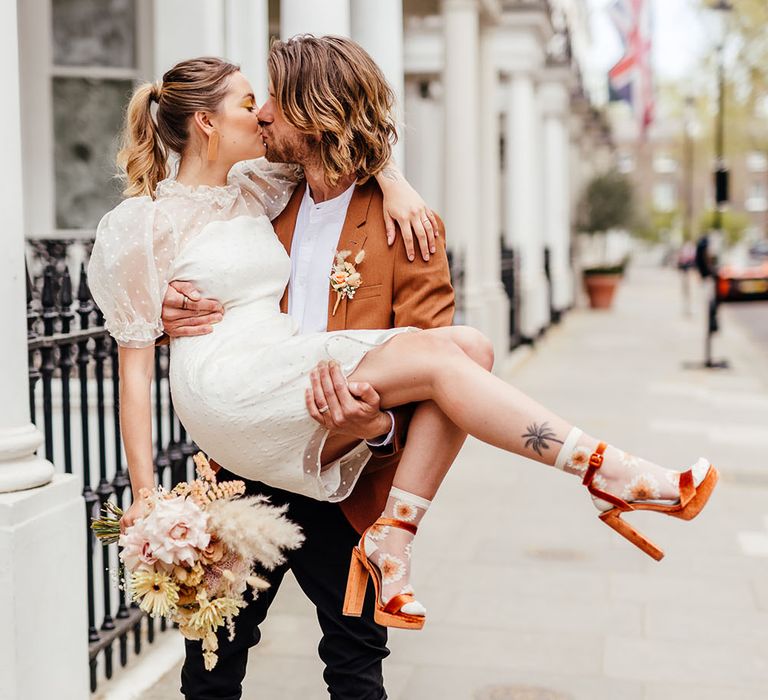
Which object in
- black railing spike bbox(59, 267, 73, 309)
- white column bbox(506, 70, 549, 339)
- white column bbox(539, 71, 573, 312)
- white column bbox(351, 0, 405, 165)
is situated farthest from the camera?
white column bbox(539, 71, 573, 312)

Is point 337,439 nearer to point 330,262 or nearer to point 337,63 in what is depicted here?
point 330,262

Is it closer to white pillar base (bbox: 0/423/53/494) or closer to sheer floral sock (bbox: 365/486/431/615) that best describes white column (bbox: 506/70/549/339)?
white pillar base (bbox: 0/423/53/494)

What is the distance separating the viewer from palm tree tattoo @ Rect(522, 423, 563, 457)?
251 cm

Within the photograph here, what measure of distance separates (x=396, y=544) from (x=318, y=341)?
481 mm

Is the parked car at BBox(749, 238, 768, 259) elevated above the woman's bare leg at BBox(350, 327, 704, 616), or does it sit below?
below

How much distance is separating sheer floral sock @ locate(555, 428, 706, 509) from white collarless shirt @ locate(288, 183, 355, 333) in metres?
0.67

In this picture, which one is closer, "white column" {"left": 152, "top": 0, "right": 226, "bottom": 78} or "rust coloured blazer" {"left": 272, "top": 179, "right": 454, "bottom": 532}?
"rust coloured blazer" {"left": 272, "top": 179, "right": 454, "bottom": 532}

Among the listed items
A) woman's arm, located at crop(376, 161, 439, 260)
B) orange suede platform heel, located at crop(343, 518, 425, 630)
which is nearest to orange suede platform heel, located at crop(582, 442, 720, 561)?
orange suede platform heel, located at crop(343, 518, 425, 630)

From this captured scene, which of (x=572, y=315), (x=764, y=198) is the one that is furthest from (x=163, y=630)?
(x=764, y=198)

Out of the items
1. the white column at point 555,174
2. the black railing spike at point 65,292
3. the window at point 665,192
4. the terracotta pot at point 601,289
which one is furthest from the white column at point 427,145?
the window at point 665,192

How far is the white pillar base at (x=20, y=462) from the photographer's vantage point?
3316mm

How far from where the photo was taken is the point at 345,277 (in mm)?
2809

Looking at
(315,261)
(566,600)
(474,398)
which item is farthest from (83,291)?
(566,600)

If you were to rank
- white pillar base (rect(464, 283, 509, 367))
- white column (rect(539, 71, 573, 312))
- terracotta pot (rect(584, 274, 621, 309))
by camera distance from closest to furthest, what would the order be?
white pillar base (rect(464, 283, 509, 367)) < white column (rect(539, 71, 573, 312)) < terracotta pot (rect(584, 274, 621, 309))
